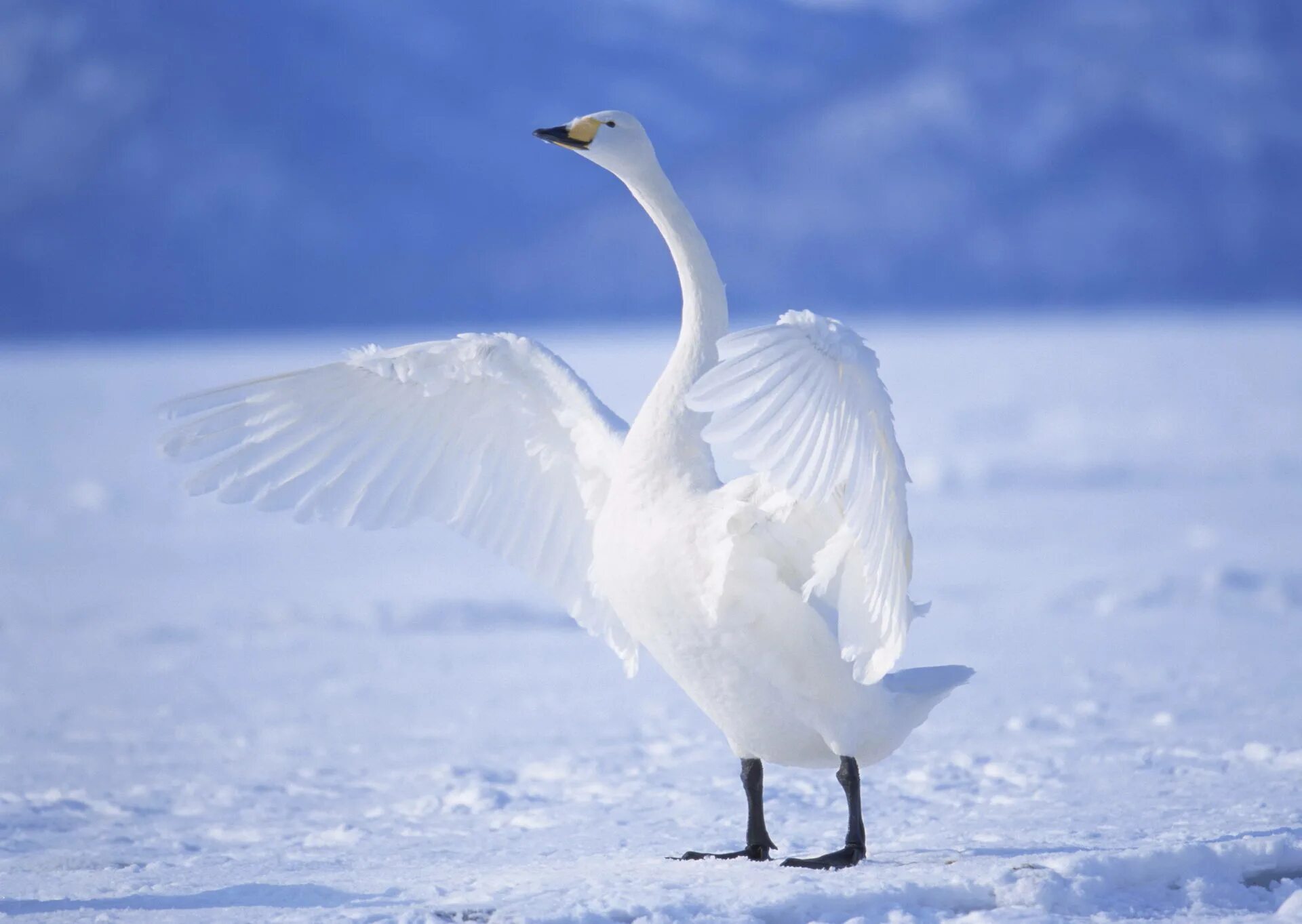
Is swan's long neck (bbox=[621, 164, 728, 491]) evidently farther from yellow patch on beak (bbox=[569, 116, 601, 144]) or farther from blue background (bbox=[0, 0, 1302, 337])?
blue background (bbox=[0, 0, 1302, 337])

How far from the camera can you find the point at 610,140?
4.79 metres

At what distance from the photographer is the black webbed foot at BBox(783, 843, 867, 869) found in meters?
4.33

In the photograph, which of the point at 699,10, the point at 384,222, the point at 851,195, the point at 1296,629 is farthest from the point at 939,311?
the point at 1296,629

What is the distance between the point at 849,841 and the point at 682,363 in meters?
1.37

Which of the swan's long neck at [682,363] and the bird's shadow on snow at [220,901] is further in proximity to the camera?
the swan's long neck at [682,363]

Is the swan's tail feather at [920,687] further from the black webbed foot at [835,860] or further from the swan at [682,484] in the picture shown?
the black webbed foot at [835,860]

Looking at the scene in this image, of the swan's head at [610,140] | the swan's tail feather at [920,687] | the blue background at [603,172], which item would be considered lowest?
the swan's tail feather at [920,687]

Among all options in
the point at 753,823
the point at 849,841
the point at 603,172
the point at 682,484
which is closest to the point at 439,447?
the point at 682,484

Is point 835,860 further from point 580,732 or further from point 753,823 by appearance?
point 580,732

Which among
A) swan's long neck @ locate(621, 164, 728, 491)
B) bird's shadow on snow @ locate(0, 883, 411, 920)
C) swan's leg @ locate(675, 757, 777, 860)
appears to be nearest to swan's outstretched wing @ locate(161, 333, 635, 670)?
swan's long neck @ locate(621, 164, 728, 491)

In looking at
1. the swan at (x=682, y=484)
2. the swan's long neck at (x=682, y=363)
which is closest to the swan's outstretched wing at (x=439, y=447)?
the swan at (x=682, y=484)

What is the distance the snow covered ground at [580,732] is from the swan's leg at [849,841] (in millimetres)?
132

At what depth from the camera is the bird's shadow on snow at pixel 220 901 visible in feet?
13.9

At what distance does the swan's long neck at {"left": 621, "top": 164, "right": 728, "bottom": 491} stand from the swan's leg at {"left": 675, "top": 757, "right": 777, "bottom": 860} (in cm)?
84
